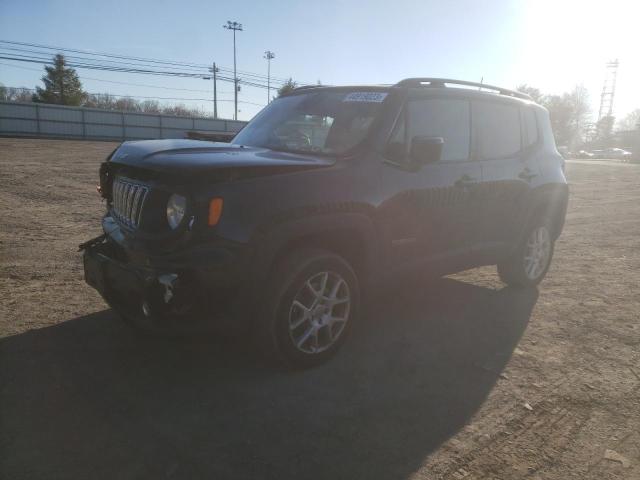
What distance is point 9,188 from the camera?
32.8ft

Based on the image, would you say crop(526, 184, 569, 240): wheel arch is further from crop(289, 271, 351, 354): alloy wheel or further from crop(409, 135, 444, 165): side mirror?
crop(289, 271, 351, 354): alloy wheel

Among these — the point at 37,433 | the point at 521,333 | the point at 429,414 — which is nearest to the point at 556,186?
the point at 521,333

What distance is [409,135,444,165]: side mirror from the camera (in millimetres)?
3332

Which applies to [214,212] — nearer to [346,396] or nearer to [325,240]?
[325,240]

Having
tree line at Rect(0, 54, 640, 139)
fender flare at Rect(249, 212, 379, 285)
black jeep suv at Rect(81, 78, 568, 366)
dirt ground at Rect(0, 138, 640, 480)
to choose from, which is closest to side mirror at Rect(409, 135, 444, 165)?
black jeep suv at Rect(81, 78, 568, 366)

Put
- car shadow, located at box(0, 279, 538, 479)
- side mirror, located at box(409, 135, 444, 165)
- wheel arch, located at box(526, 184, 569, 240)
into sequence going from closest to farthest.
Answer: car shadow, located at box(0, 279, 538, 479) < side mirror, located at box(409, 135, 444, 165) < wheel arch, located at box(526, 184, 569, 240)

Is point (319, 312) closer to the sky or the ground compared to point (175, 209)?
closer to the ground

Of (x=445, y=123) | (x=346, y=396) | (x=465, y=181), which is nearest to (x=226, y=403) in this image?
(x=346, y=396)

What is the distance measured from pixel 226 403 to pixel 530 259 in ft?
12.2

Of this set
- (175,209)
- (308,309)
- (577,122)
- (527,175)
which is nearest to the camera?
(175,209)

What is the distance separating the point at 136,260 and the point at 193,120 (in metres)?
45.1

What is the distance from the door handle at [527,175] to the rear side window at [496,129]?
21 centimetres

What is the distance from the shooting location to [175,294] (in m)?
2.57

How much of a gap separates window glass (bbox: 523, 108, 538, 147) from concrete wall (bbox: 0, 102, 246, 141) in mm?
32667
